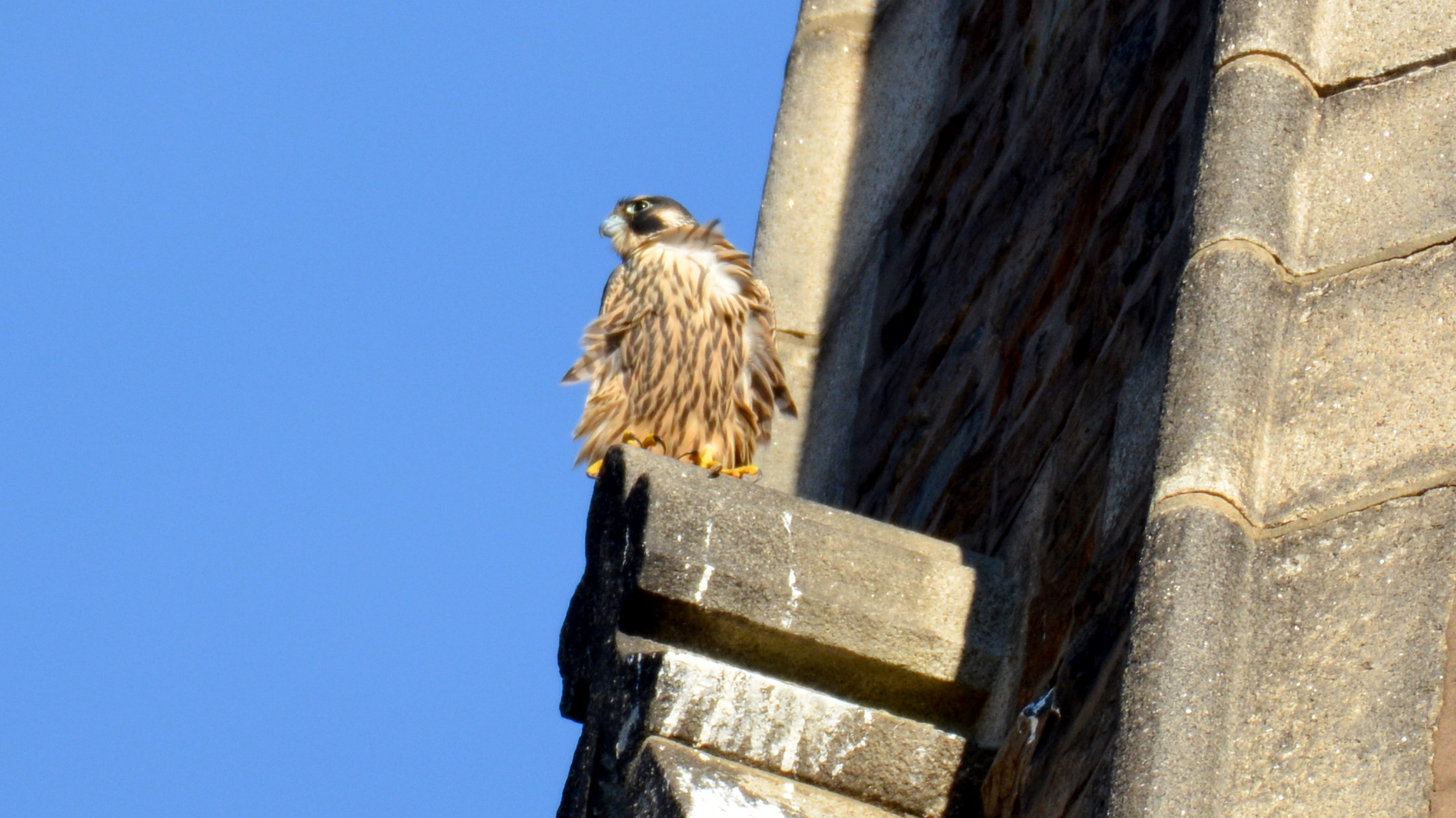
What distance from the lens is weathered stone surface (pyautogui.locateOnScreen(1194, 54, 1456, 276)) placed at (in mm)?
2066

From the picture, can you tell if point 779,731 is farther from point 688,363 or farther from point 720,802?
point 688,363

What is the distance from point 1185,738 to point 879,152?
2707 mm

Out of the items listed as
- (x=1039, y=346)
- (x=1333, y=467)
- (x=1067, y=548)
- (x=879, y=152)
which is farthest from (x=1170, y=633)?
(x=879, y=152)

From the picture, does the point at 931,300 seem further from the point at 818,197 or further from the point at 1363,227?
the point at 1363,227

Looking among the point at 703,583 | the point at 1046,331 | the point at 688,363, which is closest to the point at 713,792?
the point at 703,583

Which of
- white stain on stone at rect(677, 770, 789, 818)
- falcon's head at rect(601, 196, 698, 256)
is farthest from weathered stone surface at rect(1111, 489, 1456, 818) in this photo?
falcon's head at rect(601, 196, 698, 256)

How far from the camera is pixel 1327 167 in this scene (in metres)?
2.17

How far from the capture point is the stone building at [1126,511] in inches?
69.8

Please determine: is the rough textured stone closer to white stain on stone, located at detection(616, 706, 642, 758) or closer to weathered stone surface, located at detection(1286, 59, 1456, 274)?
white stain on stone, located at detection(616, 706, 642, 758)

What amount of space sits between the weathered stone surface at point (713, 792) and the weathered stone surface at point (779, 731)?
21 mm

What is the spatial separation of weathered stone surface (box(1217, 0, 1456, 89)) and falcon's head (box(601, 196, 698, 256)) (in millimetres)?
3243

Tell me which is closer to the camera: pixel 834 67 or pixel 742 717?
pixel 742 717

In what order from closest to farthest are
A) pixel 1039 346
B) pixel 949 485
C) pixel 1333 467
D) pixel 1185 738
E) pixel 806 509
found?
pixel 1185 738 → pixel 1333 467 → pixel 806 509 → pixel 1039 346 → pixel 949 485

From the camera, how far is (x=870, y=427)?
3.63 metres
